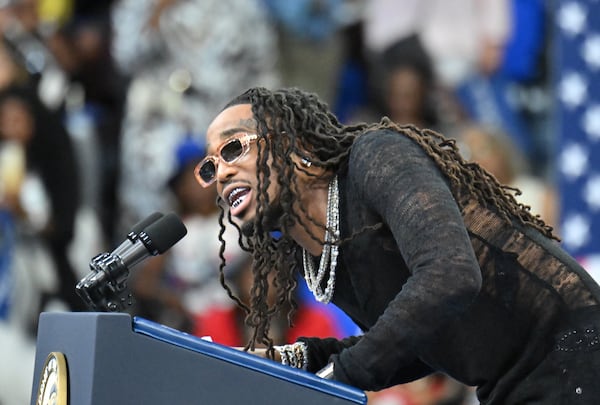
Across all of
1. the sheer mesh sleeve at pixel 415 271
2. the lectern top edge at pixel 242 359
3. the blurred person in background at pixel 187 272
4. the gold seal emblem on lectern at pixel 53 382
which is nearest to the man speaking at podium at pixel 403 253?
the sheer mesh sleeve at pixel 415 271

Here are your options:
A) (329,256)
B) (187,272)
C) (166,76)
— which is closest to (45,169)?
(166,76)

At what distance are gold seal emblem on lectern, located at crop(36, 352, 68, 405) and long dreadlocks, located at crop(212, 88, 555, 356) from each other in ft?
1.77

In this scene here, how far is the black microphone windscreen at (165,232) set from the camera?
2.48 m

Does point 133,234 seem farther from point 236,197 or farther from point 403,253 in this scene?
point 403,253

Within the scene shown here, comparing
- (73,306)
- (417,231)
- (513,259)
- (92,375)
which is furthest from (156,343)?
(73,306)

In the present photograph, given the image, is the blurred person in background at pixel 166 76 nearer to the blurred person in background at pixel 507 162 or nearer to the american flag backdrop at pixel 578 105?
the blurred person in background at pixel 507 162

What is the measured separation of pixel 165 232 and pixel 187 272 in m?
5.37

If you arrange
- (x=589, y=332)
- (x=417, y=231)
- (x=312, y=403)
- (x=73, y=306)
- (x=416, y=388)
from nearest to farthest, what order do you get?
(x=312, y=403)
(x=417, y=231)
(x=589, y=332)
(x=416, y=388)
(x=73, y=306)

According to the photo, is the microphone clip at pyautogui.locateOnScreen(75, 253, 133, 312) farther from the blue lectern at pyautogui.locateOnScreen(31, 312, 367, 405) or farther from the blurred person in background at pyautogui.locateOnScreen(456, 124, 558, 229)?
the blurred person in background at pyautogui.locateOnScreen(456, 124, 558, 229)

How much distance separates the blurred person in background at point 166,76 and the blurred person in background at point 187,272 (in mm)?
268

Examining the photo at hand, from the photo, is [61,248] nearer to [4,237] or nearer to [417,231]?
[4,237]

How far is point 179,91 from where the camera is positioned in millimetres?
8164

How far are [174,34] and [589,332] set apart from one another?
616 cm

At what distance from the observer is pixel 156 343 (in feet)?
6.70
